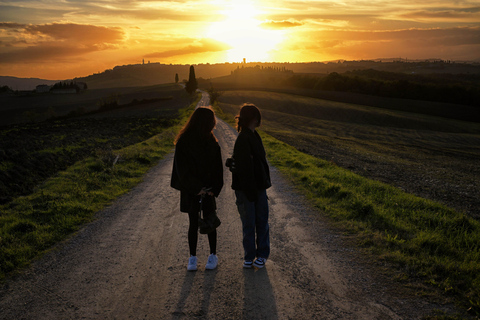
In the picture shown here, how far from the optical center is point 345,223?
6.88 metres

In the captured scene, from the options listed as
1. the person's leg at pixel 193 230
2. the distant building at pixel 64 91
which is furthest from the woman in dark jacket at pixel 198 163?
the distant building at pixel 64 91

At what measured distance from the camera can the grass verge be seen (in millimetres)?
4586

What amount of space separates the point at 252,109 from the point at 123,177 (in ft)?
25.7

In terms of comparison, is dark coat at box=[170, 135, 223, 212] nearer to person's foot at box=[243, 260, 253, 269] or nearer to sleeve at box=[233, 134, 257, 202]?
sleeve at box=[233, 134, 257, 202]

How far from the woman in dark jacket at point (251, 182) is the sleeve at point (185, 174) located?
0.59m

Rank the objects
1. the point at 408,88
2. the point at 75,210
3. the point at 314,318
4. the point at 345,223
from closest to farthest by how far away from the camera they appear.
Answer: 1. the point at 314,318
2. the point at 345,223
3. the point at 75,210
4. the point at 408,88

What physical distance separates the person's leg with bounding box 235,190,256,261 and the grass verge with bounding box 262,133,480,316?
221 centimetres

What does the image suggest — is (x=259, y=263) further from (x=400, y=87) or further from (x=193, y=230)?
(x=400, y=87)

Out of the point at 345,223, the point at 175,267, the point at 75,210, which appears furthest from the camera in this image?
the point at 75,210

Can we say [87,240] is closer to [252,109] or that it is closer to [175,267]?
[175,267]

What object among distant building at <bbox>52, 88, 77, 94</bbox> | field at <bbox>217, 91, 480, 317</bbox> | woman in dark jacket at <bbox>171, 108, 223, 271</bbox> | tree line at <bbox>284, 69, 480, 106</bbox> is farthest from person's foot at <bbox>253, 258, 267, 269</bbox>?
distant building at <bbox>52, 88, 77, 94</bbox>

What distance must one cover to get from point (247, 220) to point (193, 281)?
1.20 m

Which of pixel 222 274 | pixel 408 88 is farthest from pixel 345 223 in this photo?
pixel 408 88

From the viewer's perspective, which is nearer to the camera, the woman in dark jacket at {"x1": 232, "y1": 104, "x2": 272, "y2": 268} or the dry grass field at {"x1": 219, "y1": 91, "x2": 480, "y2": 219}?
the woman in dark jacket at {"x1": 232, "y1": 104, "x2": 272, "y2": 268}
